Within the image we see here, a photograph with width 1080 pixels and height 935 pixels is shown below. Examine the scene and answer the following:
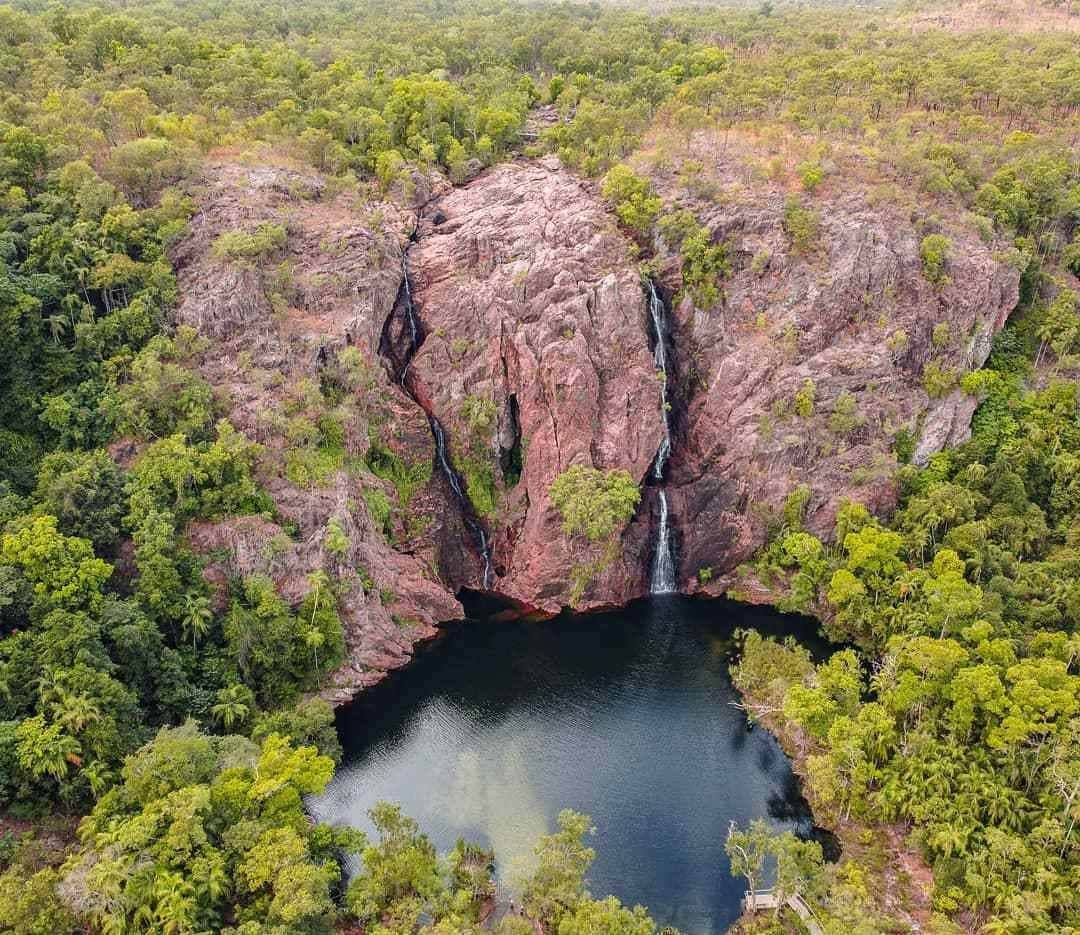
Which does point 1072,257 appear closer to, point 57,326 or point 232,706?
point 232,706

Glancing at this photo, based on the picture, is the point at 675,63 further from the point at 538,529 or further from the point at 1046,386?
the point at 538,529

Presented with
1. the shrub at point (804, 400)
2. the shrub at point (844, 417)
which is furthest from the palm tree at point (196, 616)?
the shrub at point (844, 417)

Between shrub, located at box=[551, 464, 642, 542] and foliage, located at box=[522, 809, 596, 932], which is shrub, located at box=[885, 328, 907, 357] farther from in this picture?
foliage, located at box=[522, 809, 596, 932]

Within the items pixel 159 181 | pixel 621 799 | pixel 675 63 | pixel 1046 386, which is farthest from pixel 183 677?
pixel 675 63

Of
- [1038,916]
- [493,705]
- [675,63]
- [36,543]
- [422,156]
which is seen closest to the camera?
[1038,916]

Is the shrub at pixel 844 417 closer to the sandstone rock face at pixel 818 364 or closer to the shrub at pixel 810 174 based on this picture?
the sandstone rock face at pixel 818 364

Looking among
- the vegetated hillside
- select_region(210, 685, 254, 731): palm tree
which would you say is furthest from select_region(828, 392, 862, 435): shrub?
select_region(210, 685, 254, 731): palm tree
